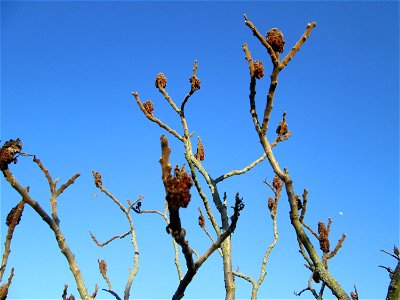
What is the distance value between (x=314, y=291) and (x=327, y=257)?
50.5 inches

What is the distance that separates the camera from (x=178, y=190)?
6.34 ft

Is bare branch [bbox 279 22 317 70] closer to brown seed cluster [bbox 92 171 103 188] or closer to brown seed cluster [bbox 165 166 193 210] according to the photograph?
brown seed cluster [bbox 165 166 193 210]

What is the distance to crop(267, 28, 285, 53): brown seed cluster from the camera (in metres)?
3.60

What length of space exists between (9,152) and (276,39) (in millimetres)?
2457

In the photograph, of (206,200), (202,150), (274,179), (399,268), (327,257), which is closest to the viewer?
(399,268)

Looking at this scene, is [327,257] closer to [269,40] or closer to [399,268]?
[399,268]

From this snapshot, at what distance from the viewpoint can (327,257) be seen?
4.05 metres

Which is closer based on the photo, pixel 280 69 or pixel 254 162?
pixel 280 69

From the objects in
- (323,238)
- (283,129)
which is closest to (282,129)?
(283,129)

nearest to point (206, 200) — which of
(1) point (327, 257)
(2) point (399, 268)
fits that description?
(1) point (327, 257)

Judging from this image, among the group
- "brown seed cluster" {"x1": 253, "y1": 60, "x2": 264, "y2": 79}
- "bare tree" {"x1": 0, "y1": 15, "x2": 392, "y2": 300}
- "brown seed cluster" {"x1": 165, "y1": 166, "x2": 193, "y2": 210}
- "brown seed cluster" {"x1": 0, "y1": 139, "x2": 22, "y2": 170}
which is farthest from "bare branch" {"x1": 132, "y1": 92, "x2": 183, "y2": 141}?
"brown seed cluster" {"x1": 165, "y1": 166, "x2": 193, "y2": 210}

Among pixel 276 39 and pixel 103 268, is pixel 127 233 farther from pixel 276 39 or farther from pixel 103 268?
pixel 276 39

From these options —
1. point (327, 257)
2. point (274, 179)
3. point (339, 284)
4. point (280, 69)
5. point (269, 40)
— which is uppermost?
point (274, 179)

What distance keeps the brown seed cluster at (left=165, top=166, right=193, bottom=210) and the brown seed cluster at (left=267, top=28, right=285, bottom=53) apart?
209cm
